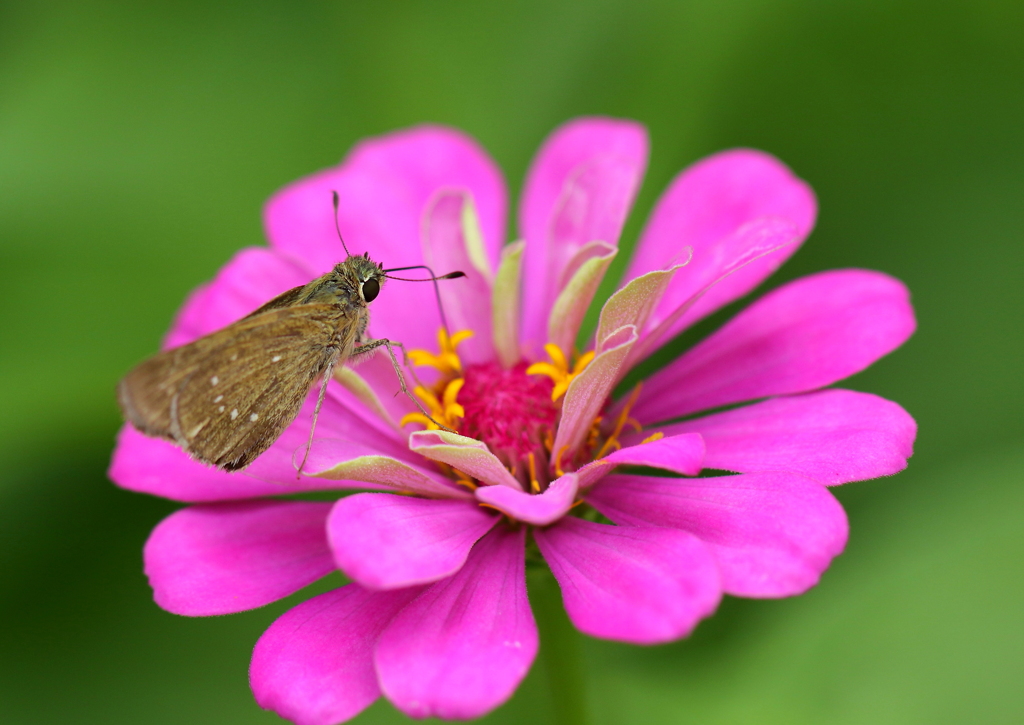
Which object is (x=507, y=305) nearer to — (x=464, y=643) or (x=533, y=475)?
(x=533, y=475)

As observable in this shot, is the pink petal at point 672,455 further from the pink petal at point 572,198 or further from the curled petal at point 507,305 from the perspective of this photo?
the pink petal at point 572,198

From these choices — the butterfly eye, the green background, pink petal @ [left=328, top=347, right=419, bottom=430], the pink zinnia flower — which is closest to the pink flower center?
the pink zinnia flower

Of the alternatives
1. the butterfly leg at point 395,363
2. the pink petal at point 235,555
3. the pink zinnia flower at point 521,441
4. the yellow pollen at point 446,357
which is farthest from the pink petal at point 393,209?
the pink petal at point 235,555

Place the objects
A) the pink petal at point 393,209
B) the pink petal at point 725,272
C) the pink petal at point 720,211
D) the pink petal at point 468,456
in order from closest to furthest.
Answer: the pink petal at point 468,456 → the pink petal at point 725,272 → the pink petal at point 720,211 → the pink petal at point 393,209

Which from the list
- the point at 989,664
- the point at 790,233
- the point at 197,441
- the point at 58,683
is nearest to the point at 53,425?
the point at 58,683

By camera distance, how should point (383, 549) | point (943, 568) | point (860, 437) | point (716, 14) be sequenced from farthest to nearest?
point (716, 14) < point (943, 568) < point (860, 437) < point (383, 549)

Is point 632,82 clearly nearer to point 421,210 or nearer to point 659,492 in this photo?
point 421,210

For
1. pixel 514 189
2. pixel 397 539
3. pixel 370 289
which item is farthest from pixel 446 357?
pixel 514 189
